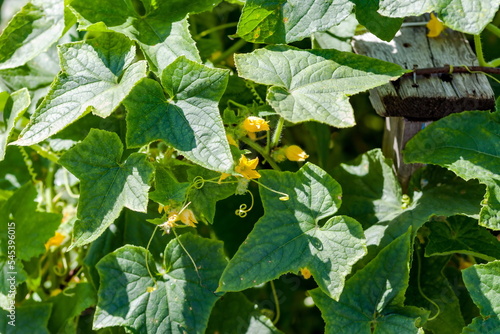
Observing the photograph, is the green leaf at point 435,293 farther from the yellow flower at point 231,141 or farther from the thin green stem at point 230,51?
the thin green stem at point 230,51

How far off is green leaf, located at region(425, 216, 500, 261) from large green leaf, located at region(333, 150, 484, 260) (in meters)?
0.07

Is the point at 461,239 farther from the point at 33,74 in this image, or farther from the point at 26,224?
the point at 33,74

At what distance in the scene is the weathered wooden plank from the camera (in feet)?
5.09

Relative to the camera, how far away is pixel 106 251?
1.81m

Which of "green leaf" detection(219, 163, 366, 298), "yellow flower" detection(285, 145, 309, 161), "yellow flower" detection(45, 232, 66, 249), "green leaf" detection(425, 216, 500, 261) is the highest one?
"yellow flower" detection(285, 145, 309, 161)

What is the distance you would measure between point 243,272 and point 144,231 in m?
0.56

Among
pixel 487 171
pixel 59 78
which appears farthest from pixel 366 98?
pixel 59 78

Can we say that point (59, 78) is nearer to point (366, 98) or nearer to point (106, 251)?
point (106, 251)

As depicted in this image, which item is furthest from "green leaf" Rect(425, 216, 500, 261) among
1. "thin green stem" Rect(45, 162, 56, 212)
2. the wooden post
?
"thin green stem" Rect(45, 162, 56, 212)

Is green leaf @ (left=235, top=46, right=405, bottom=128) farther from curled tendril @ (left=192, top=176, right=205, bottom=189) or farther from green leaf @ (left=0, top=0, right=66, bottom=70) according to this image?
green leaf @ (left=0, top=0, right=66, bottom=70)

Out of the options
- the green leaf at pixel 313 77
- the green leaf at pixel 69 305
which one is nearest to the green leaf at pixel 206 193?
the green leaf at pixel 313 77

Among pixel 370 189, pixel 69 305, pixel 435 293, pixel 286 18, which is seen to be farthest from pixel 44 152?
pixel 435 293

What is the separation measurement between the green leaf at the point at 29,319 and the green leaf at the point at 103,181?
67 centimetres

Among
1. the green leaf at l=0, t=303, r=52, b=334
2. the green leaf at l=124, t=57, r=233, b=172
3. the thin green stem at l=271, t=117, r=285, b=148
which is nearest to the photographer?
the green leaf at l=124, t=57, r=233, b=172
